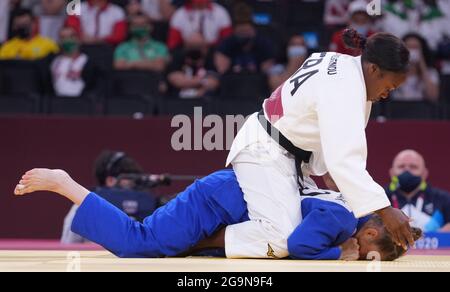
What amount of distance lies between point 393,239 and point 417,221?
288 cm

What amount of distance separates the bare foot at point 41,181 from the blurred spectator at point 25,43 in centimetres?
536

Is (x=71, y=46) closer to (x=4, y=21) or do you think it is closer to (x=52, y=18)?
(x=52, y=18)

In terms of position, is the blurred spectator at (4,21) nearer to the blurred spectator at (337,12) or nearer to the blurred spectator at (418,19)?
the blurred spectator at (337,12)

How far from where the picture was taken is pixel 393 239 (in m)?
3.98

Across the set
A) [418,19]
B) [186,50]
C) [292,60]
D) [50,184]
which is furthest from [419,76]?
[50,184]

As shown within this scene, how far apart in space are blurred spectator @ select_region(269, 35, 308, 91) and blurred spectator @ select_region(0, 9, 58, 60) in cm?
232

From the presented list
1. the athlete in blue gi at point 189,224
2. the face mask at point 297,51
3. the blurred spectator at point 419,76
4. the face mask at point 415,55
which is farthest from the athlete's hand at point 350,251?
the face mask at point 415,55

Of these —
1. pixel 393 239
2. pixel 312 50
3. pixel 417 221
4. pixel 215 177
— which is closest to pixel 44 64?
pixel 312 50

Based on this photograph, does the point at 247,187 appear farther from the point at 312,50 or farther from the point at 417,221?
the point at 312,50

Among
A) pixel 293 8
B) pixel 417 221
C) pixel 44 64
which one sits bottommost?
pixel 417 221

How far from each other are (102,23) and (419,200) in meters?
4.44

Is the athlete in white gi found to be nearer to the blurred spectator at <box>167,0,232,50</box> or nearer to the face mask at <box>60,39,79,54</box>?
the face mask at <box>60,39,79,54</box>

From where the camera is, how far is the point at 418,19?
986 centimetres
